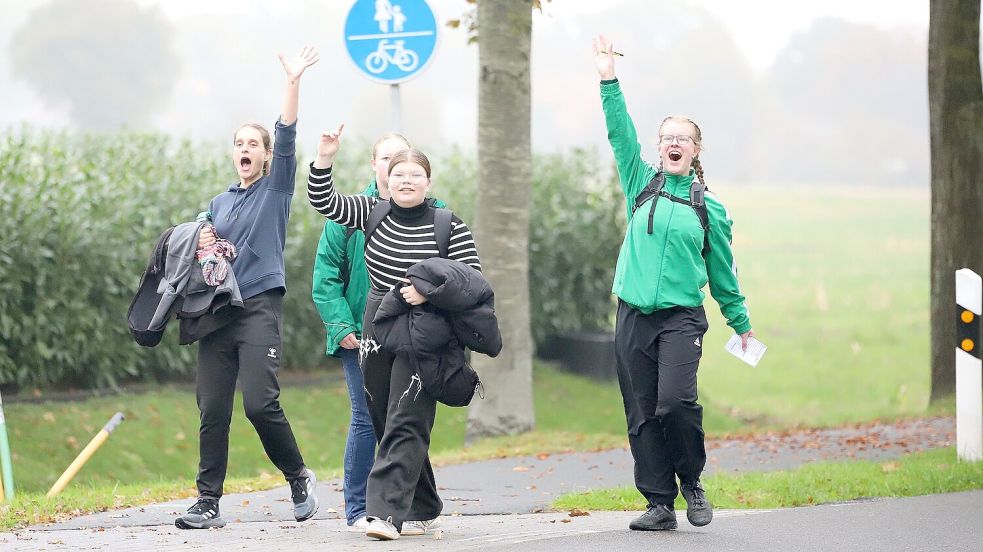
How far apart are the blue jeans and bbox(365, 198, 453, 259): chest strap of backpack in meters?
0.69

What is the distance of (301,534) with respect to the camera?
6398 millimetres

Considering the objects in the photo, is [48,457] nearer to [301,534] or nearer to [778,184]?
[301,534]

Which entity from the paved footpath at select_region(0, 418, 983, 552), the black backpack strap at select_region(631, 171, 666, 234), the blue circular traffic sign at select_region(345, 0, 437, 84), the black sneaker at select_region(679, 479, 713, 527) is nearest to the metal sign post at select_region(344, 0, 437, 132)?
the blue circular traffic sign at select_region(345, 0, 437, 84)

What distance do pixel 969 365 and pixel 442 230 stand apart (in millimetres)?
4299

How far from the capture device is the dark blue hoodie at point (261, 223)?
651 cm

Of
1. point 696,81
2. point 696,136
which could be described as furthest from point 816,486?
point 696,81

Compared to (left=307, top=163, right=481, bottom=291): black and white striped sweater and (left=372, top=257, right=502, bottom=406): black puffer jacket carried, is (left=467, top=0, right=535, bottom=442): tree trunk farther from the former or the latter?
(left=372, top=257, right=502, bottom=406): black puffer jacket carried

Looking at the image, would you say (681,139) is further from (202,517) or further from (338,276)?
(202,517)

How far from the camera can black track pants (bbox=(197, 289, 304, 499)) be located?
6.48 meters

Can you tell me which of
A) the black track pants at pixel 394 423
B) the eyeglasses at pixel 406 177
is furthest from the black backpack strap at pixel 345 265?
the eyeglasses at pixel 406 177

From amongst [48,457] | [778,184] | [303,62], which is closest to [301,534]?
[303,62]

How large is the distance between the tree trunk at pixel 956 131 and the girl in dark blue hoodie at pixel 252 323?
7.54 m

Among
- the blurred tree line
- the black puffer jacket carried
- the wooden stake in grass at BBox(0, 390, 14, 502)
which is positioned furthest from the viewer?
the blurred tree line

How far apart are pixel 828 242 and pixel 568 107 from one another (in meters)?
37.2
